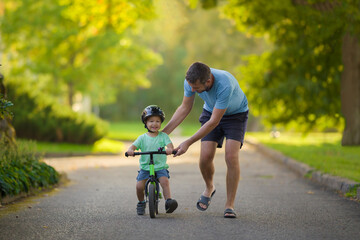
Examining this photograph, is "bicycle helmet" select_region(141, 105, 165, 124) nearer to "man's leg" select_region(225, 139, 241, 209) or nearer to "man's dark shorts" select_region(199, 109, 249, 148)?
"man's dark shorts" select_region(199, 109, 249, 148)

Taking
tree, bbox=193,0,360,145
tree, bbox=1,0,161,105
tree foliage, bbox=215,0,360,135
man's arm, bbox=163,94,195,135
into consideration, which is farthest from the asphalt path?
tree, bbox=1,0,161,105

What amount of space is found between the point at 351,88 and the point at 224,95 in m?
13.6

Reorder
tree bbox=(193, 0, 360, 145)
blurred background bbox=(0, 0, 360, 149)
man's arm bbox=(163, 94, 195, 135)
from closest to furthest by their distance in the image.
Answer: man's arm bbox=(163, 94, 195, 135)
tree bbox=(193, 0, 360, 145)
blurred background bbox=(0, 0, 360, 149)

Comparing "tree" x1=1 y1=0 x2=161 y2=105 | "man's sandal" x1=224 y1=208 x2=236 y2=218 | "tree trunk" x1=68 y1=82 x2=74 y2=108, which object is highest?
"tree" x1=1 y1=0 x2=161 y2=105

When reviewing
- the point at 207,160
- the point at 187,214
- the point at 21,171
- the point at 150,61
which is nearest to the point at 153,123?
the point at 207,160

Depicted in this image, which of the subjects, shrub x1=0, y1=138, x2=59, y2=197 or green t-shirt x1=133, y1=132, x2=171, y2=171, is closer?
green t-shirt x1=133, y1=132, x2=171, y2=171

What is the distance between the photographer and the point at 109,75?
31625 mm

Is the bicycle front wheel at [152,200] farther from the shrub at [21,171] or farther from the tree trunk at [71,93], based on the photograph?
the tree trunk at [71,93]

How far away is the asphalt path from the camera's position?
19.1 ft

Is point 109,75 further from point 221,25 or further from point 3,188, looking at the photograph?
point 3,188

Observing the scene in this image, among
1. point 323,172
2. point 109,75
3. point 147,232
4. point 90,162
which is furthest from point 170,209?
point 109,75

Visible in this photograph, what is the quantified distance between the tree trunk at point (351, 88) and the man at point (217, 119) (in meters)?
12.8

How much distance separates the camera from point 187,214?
7.05 meters

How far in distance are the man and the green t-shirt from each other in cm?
15
